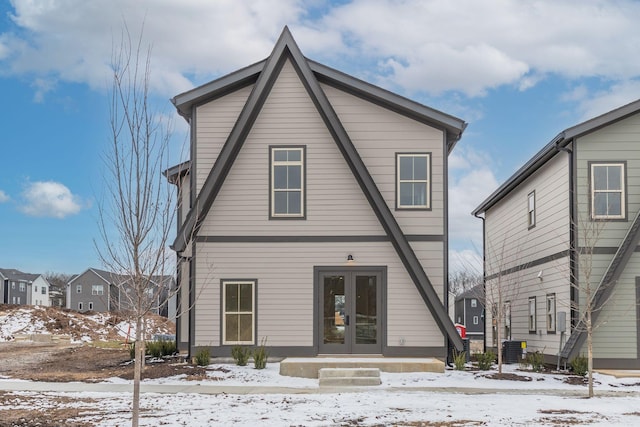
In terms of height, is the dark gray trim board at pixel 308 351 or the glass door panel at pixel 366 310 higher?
the glass door panel at pixel 366 310

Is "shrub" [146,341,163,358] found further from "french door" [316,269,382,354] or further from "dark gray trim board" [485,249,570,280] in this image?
"dark gray trim board" [485,249,570,280]

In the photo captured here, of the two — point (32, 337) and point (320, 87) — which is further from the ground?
point (320, 87)

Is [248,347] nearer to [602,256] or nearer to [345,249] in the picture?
[345,249]

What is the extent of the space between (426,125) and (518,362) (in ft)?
26.0

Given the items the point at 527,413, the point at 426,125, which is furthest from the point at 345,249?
the point at 527,413

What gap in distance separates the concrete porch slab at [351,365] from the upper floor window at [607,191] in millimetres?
5975

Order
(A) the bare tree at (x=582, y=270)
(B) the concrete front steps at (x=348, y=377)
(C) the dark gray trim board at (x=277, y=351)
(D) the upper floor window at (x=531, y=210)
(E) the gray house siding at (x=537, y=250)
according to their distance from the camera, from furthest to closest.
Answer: (D) the upper floor window at (x=531, y=210)
(E) the gray house siding at (x=537, y=250)
(C) the dark gray trim board at (x=277, y=351)
(A) the bare tree at (x=582, y=270)
(B) the concrete front steps at (x=348, y=377)

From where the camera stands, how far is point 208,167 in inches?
768

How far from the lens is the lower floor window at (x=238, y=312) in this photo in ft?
62.8

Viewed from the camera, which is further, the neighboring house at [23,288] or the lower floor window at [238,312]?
the neighboring house at [23,288]

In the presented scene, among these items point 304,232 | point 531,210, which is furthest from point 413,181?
point 531,210

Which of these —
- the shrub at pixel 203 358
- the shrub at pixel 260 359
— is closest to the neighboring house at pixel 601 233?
the shrub at pixel 260 359

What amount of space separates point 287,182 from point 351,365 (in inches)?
203

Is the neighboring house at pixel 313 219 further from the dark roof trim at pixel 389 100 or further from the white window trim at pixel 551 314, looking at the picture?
the white window trim at pixel 551 314
